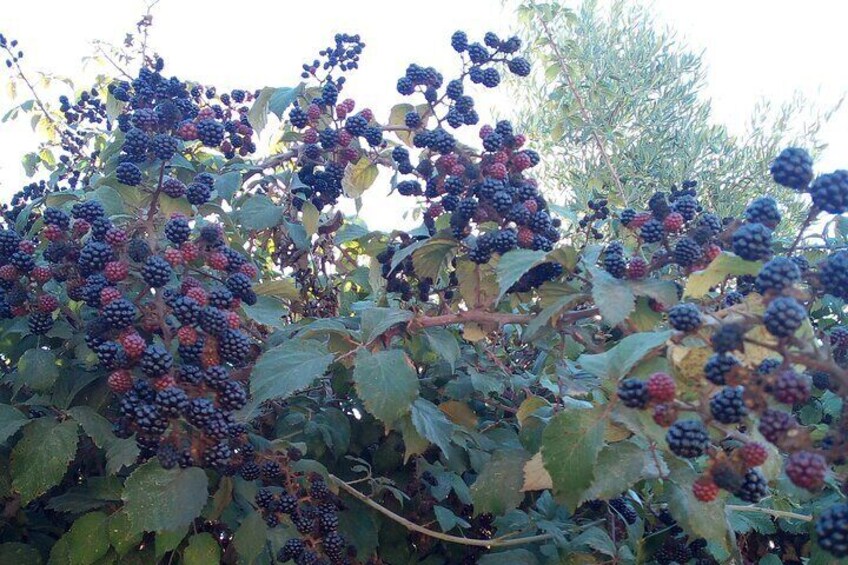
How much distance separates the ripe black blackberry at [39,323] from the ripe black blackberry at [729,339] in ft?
5.18

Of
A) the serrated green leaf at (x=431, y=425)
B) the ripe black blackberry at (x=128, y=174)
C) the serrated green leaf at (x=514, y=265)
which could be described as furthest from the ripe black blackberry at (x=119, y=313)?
the serrated green leaf at (x=514, y=265)

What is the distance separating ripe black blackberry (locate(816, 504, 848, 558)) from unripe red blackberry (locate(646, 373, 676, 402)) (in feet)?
1.02

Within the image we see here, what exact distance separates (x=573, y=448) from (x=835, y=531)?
0.48 meters

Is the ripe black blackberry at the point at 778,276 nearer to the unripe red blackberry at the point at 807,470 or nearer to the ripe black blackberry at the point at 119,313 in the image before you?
the unripe red blackberry at the point at 807,470

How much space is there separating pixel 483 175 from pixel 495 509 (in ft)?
2.87

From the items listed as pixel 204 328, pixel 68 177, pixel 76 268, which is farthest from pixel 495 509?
pixel 68 177

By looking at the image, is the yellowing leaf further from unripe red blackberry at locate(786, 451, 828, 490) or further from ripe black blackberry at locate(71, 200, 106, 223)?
unripe red blackberry at locate(786, 451, 828, 490)

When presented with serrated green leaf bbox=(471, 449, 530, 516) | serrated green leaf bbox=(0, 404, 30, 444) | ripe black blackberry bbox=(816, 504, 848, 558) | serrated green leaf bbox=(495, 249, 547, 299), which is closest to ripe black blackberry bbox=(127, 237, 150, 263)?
serrated green leaf bbox=(0, 404, 30, 444)

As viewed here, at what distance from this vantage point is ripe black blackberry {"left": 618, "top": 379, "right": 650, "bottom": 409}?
1354mm

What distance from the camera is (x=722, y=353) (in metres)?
1.23

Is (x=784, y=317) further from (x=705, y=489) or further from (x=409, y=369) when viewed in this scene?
(x=409, y=369)

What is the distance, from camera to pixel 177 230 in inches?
75.0

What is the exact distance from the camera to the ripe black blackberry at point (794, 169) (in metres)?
1.47

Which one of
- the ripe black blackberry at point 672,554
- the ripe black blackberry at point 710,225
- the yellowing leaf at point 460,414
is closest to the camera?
the ripe black blackberry at point 710,225
